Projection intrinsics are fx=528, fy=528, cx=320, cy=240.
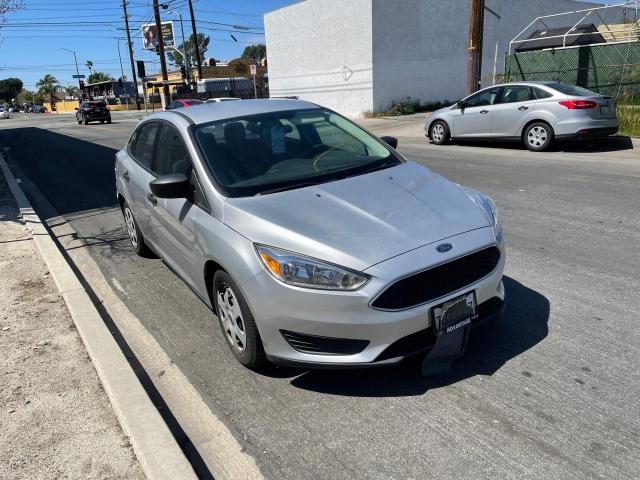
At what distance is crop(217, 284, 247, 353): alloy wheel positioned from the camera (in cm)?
337

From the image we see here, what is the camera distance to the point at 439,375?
3.27 metres

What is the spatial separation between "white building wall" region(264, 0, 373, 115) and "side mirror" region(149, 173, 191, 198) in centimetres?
2215

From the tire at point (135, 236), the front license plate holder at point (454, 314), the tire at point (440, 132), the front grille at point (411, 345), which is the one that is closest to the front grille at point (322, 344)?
the front grille at point (411, 345)

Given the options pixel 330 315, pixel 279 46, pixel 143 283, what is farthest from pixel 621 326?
pixel 279 46

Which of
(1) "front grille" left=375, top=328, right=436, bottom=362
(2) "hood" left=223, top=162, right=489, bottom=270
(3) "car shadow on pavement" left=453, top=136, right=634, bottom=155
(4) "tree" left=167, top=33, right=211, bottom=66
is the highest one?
(4) "tree" left=167, top=33, right=211, bottom=66

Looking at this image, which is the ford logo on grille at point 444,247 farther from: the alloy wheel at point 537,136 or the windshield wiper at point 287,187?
the alloy wheel at point 537,136

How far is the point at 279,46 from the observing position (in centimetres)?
3081

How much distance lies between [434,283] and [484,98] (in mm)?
10909

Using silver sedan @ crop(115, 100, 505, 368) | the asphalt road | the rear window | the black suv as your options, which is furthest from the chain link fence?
the black suv

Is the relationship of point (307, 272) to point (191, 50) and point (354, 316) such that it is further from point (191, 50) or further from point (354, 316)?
point (191, 50)

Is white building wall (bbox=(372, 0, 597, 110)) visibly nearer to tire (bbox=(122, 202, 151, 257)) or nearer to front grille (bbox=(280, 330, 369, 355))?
tire (bbox=(122, 202, 151, 257))

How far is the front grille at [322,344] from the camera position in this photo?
2.93m

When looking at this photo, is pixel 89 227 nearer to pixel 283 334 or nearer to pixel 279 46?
pixel 283 334

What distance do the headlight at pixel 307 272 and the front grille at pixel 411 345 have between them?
1.34 ft
